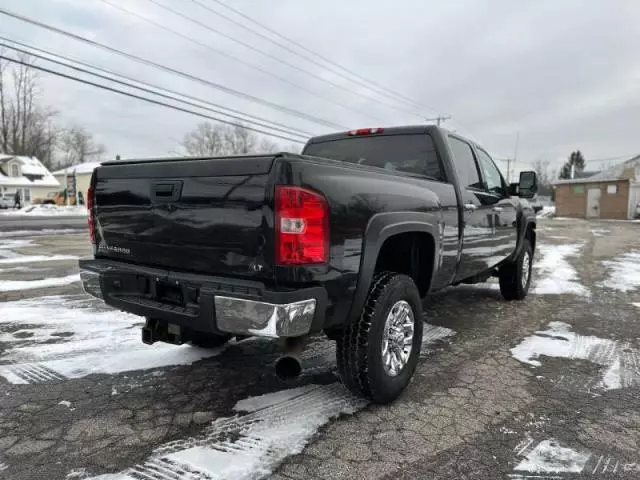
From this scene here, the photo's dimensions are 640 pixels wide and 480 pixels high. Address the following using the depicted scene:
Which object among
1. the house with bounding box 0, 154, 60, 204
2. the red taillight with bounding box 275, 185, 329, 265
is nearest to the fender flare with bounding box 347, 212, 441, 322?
the red taillight with bounding box 275, 185, 329, 265

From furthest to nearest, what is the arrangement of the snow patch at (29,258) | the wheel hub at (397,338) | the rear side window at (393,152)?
the snow patch at (29,258) < the rear side window at (393,152) < the wheel hub at (397,338)

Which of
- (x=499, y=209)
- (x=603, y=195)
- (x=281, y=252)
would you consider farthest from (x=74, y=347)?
(x=603, y=195)

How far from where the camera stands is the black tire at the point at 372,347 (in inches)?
115

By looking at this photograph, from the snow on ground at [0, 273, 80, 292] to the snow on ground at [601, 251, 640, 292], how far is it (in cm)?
849

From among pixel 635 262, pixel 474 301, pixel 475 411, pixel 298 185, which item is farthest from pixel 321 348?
pixel 635 262

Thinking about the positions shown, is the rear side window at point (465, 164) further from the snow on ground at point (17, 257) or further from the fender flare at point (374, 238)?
the snow on ground at point (17, 257)

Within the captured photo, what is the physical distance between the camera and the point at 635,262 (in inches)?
418

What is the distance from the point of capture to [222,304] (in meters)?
2.46

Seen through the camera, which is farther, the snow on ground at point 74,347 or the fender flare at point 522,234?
the fender flare at point 522,234

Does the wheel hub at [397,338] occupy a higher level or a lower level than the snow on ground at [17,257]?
higher

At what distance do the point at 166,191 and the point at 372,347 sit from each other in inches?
61.6

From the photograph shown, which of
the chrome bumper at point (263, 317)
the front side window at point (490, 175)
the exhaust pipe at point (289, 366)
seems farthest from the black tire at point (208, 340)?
the front side window at point (490, 175)

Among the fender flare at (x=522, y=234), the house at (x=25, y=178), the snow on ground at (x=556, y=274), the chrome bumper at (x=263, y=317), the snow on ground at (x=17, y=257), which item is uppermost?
the house at (x=25, y=178)

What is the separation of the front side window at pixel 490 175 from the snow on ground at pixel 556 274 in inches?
91.0
